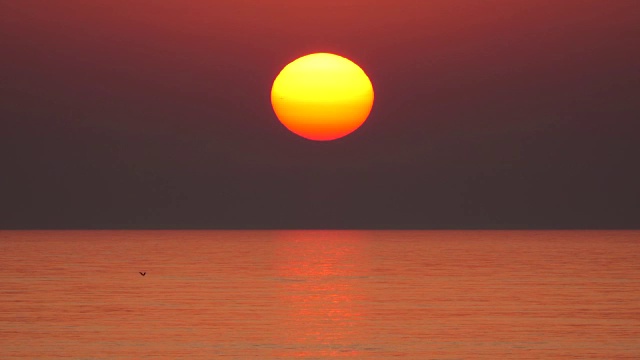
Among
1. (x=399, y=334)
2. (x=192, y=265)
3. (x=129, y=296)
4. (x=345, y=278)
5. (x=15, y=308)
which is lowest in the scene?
(x=399, y=334)

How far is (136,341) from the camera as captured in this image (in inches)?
697

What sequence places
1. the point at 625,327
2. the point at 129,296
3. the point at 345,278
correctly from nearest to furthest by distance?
the point at 625,327 → the point at 129,296 → the point at 345,278

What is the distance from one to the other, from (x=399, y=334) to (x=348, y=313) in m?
3.30

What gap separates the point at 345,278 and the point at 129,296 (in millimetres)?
8310

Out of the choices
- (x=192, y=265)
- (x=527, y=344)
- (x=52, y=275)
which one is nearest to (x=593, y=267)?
(x=192, y=265)

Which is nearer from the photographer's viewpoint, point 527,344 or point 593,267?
point 527,344

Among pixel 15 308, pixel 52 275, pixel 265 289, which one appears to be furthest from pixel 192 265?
pixel 15 308

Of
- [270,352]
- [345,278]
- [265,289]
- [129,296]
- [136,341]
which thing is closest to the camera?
[270,352]

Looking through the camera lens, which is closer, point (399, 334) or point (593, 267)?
point (399, 334)

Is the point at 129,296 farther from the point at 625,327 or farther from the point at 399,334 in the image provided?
the point at 625,327

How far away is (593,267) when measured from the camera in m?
40.1

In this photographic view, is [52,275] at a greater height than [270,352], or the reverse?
[52,275]

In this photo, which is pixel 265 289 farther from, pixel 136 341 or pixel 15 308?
pixel 136 341

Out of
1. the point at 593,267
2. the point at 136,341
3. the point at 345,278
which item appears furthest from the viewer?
the point at 593,267
